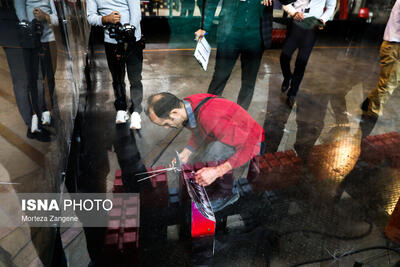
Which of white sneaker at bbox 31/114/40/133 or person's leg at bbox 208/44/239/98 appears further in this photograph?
person's leg at bbox 208/44/239/98

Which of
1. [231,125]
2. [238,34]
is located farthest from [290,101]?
[231,125]

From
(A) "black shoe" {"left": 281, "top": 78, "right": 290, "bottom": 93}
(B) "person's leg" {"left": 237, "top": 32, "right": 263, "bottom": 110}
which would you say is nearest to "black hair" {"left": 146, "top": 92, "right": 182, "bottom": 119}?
(B) "person's leg" {"left": 237, "top": 32, "right": 263, "bottom": 110}

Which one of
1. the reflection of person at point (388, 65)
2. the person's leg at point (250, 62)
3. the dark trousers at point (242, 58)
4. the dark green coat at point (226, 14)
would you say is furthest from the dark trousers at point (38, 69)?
the reflection of person at point (388, 65)

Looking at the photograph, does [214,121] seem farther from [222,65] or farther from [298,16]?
[298,16]

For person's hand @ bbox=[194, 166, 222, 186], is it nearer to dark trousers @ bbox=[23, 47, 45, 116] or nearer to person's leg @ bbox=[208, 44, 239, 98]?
dark trousers @ bbox=[23, 47, 45, 116]

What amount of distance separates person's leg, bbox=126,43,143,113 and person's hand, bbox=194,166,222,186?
112 centimetres

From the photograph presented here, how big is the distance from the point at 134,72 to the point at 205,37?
2.27 feet

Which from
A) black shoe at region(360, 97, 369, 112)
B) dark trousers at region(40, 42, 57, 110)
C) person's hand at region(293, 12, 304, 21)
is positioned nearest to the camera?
dark trousers at region(40, 42, 57, 110)

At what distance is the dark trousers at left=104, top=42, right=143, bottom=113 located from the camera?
207 cm

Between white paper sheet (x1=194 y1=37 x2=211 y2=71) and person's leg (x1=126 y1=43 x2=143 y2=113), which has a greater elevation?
→ white paper sheet (x1=194 y1=37 x2=211 y2=71)

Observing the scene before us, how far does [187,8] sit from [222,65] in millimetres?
1110

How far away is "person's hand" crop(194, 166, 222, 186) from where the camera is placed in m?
1.58

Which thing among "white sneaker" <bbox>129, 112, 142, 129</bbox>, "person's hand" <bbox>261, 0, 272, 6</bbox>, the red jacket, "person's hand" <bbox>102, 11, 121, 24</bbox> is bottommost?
"white sneaker" <bbox>129, 112, 142, 129</bbox>

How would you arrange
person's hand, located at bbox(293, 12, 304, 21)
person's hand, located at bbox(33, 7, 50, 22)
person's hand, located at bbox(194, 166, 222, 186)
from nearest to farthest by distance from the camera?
1. person's hand, located at bbox(33, 7, 50, 22)
2. person's hand, located at bbox(194, 166, 222, 186)
3. person's hand, located at bbox(293, 12, 304, 21)
